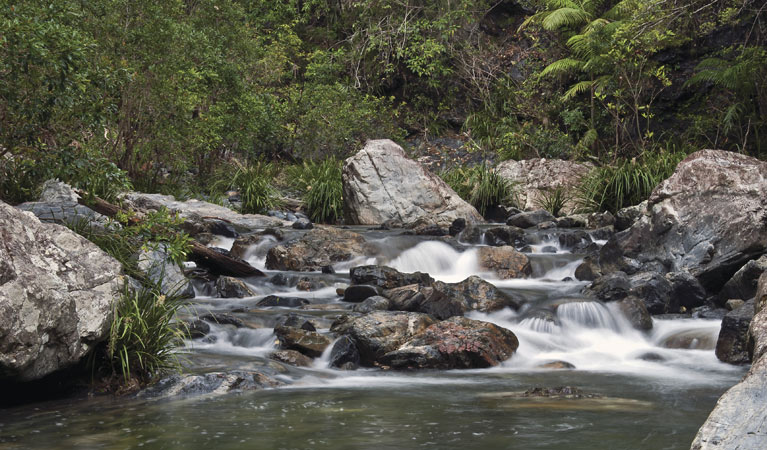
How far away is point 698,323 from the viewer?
8219 mm

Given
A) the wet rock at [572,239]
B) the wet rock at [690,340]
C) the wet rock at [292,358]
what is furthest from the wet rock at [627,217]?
the wet rock at [292,358]

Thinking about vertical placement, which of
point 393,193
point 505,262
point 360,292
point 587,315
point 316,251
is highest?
point 393,193

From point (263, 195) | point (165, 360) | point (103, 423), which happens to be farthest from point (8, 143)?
point (263, 195)

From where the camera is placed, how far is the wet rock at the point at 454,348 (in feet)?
22.0

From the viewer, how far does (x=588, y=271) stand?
10.5 meters

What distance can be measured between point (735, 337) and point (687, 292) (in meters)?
1.93

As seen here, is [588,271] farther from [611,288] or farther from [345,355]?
[345,355]

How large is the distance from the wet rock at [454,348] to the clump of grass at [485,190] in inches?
374

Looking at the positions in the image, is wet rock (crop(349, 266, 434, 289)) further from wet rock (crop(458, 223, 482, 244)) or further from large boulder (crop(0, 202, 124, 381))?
large boulder (crop(0, 202, 124, 381))

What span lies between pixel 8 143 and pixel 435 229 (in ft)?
25.1

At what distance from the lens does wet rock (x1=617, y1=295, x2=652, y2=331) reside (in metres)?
8.20

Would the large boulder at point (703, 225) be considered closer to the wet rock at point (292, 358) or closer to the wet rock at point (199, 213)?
the wet rock at point (292, 358)

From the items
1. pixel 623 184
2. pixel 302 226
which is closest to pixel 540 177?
pixel 623 184

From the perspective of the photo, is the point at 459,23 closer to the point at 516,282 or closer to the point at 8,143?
the point at 516,282
